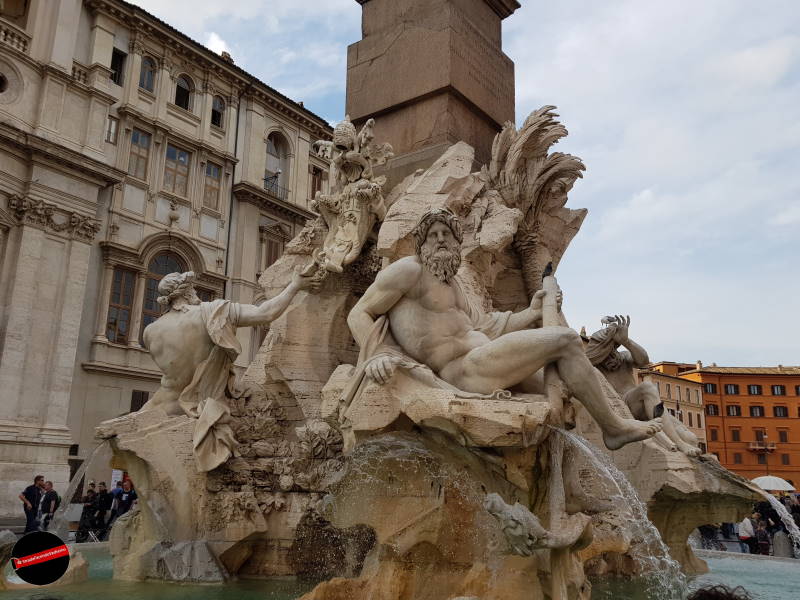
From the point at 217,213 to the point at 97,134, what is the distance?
455cm

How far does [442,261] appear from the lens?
15.3 ft

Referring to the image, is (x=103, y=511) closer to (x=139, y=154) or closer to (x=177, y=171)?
(x=139, y=154)

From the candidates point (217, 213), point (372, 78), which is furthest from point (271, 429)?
point (217, 213)

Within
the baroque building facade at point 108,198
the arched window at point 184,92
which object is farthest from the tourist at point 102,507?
the arched window at point 184,92

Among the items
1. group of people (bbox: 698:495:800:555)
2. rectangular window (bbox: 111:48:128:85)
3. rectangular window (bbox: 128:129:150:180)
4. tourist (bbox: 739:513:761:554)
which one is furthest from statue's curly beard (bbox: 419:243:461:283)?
rectangular window (bbox: 111:48:128:85)

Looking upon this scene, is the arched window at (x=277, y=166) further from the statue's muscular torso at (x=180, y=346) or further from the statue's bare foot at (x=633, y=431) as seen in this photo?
the statue's bare foot at (x=633, y=431)

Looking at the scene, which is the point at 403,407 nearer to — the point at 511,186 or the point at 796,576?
the point at 511,186

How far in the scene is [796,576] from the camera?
7.34 metres

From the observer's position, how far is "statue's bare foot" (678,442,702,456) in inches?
244

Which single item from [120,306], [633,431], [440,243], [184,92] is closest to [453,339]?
[440,243]

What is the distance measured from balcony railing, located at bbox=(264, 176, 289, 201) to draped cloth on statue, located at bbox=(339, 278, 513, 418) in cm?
2059

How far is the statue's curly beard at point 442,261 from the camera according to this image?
4.67 meters

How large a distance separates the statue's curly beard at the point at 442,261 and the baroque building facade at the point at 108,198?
12.2 metres

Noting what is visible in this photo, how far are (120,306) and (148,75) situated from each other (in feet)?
24.8
